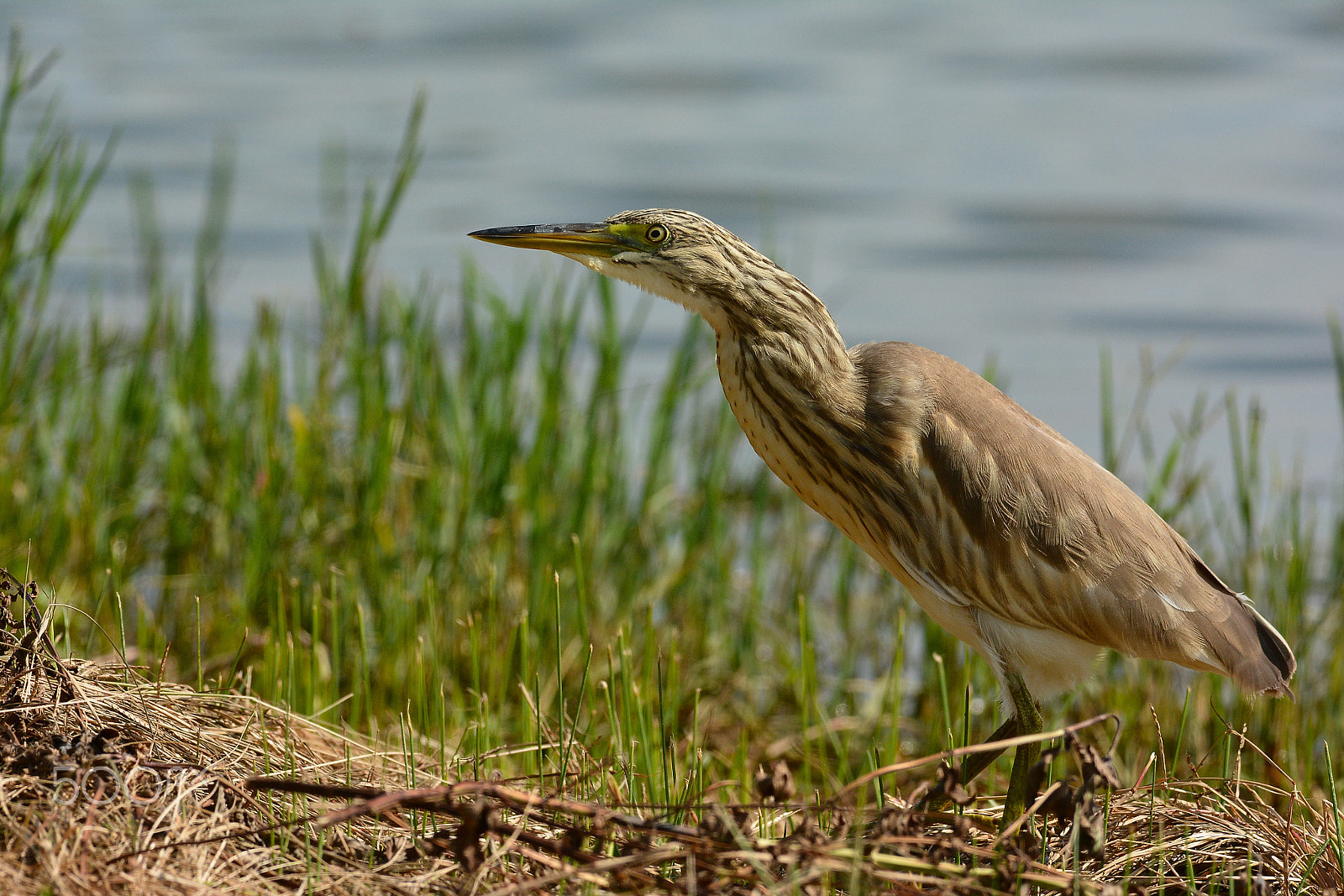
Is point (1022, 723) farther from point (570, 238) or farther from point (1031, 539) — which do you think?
point (570, 238)

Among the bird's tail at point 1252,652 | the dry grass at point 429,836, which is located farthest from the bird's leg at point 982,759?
the bird's tail at point 1252,652

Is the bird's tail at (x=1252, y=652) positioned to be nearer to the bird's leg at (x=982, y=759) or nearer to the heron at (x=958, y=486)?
the heron at (x=958, y=486)

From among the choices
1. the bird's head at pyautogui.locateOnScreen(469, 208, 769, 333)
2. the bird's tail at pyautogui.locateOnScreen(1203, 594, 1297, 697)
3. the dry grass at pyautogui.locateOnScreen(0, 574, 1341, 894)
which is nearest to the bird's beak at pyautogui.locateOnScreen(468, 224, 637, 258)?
the bird's head at pyautogui.locateOnScreen(469, 208, 769, 333)

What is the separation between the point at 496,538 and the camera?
4.27 metres

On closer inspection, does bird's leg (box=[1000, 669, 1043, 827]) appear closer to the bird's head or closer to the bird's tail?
the bird's tail

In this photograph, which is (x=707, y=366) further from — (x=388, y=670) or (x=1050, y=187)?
(x=1050, y=187)

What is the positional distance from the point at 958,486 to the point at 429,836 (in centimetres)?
126

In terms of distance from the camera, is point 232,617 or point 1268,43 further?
point 1268,43

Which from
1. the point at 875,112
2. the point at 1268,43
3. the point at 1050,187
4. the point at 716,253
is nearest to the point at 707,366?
the point at 716,253

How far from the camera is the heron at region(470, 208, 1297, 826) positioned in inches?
110

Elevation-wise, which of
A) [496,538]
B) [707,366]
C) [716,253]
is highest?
[716,253]

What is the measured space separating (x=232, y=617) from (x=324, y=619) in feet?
0.83

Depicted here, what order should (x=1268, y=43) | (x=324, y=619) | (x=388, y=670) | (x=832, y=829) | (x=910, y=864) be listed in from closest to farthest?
(x=910, y=864) → (x=832, y=829) → (x=388, y=670) → (x=324, y=619) → (x=1268, y=43)

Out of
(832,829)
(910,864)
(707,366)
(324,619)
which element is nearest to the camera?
(910,864)
